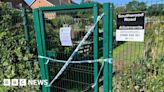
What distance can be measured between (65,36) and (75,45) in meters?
0.24

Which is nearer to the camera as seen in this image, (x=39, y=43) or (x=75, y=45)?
(x=75, y=45)

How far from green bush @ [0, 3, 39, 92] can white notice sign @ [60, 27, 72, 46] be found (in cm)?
106

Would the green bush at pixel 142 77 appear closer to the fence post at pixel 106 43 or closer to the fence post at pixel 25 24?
the fence post at pixel 106 43

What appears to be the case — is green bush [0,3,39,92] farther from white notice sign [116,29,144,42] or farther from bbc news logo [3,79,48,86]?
white notice sign [116,29,144,42]

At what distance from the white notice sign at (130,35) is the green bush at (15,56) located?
2.10m

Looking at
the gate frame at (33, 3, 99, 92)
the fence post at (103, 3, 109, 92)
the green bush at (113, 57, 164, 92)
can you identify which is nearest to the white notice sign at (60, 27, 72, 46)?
the gate frame at (33, 3, 99, 92)

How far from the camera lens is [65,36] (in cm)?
488

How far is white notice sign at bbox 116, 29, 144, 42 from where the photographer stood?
4070 millimetres

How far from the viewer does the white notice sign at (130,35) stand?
407 cm

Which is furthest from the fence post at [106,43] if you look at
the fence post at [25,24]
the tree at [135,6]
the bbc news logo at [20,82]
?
the fence post at [25,24]

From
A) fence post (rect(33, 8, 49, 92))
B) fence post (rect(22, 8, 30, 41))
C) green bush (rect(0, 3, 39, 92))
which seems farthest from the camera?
green bush (rect(0, 3, 39, 92))

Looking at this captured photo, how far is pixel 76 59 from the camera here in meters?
4.95

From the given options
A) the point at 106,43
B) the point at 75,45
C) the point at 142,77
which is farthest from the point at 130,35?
the point at 75,45

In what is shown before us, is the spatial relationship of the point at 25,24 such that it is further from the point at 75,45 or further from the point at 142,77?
the point at 142,77
